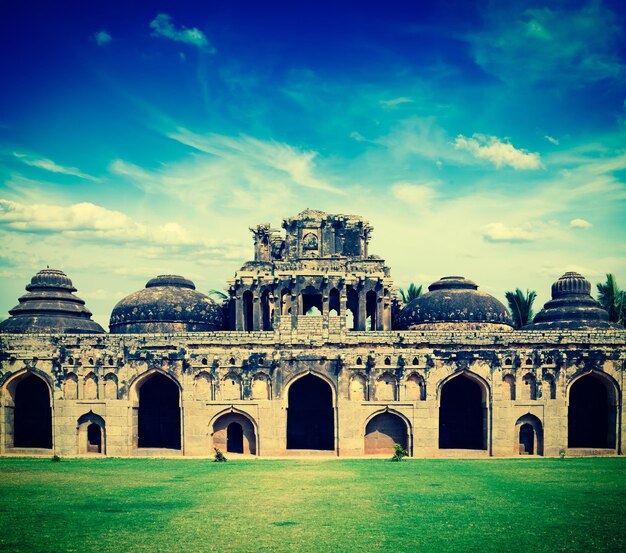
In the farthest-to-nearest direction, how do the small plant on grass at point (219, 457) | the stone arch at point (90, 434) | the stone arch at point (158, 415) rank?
the stone arch at point (158, 415) → the stone arch at point (90, 434) → the small plant on grass at point (219, 457)

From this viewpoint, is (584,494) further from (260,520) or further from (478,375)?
(478,375)

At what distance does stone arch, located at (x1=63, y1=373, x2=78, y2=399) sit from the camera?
35656mm

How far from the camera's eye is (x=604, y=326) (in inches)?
1501

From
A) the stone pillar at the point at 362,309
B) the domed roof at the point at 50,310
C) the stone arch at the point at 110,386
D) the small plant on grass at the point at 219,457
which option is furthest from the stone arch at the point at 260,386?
the domed roof at the point at 50,310

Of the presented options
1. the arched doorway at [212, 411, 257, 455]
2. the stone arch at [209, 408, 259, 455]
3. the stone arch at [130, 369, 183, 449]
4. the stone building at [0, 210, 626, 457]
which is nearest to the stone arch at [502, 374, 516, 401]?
the stone building at [0, 210, 626, 457]

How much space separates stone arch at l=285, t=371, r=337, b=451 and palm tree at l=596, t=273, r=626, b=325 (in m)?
24.0

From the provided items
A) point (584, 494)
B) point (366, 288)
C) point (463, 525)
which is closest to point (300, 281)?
point (366, 288)

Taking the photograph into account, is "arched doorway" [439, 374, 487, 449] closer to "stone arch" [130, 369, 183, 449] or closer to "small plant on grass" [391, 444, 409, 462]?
"small plant on grass" [391, 444, 409, 462]

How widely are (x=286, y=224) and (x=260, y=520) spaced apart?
77.5 feet

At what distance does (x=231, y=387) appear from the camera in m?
35.0

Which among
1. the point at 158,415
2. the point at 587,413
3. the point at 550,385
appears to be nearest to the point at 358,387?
the point at 550,385

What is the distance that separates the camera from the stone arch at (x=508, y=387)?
3478 centimetres

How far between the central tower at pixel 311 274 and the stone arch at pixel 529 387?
7.80m

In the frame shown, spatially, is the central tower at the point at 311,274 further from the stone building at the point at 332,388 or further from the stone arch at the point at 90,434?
the stone arch at the point at 90,434
